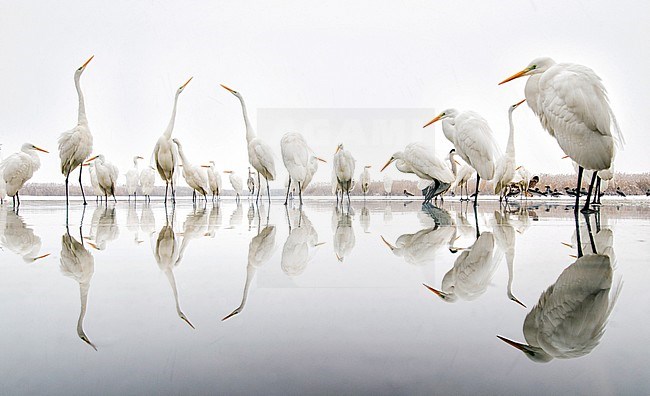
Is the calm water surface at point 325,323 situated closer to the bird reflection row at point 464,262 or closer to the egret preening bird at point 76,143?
the bird reflection row at point 464,262

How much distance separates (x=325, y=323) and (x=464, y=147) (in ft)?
24.1

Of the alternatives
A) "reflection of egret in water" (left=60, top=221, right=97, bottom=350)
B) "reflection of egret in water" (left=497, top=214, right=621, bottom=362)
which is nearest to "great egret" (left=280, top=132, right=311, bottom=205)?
"reflection of egret in water" (left=60, top=221, right=97, bottom=350)

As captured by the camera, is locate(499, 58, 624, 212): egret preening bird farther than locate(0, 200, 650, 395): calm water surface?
Yes

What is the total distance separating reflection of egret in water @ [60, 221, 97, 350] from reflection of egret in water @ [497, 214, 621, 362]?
1.08 m

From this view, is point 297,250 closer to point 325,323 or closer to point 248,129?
point 325,323

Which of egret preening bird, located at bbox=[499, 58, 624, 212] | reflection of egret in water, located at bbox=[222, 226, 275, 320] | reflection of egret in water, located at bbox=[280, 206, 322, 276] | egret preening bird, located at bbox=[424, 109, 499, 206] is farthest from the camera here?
egret preening bird, located at bbox=[424, 109, 499, 206]

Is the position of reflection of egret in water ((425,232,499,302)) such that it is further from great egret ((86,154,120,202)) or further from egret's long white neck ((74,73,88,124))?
great egret ((86,154,120,202))

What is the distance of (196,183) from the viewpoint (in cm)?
1205

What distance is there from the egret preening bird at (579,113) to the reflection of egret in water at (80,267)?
489 centimetres

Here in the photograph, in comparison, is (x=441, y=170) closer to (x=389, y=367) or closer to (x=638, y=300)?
(x=638, y=300)

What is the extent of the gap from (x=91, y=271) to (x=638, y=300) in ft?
7.25

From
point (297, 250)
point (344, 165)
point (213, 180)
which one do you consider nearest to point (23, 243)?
point (297, 250)

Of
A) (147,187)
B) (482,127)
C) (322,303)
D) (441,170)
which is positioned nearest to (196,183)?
(147,187)

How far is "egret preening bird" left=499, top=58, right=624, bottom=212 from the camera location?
191 inches
